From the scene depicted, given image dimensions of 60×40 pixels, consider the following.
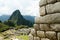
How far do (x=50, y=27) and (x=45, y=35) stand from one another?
0.45 meters

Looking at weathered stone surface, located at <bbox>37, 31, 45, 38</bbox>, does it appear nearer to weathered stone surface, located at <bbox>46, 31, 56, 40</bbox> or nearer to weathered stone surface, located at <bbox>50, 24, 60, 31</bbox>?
weathered stone surface, located at <bbox>46, 31, 56, 40</bbox>

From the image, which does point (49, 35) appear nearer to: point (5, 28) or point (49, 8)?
point (49, 8)

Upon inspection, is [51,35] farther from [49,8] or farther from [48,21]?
[49,8]

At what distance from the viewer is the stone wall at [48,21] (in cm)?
574

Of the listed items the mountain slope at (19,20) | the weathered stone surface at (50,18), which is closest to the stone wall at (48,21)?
the weathered stone surface at (50,18)

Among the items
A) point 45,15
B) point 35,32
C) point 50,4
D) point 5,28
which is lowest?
point 5,28

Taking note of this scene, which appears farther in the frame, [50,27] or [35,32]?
[35,32]

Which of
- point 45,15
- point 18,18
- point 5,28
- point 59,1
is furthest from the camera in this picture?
point 18,18

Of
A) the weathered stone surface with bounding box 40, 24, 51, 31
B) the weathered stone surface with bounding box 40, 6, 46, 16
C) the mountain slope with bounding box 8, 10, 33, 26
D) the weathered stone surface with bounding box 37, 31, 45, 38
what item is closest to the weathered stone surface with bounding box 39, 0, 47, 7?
the weathered stone surface with bounding box 40, 6, 46, 16

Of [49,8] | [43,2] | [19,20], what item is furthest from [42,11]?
[19,20]

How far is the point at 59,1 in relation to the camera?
19.0ft

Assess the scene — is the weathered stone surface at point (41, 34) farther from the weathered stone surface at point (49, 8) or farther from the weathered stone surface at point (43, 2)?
the weathered stone surface at point (43, 2)

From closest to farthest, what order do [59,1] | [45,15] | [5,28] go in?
1. [59,1]
2. [45,15]
3. [5,28]

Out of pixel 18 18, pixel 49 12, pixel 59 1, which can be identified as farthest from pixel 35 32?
pixel 18 18
